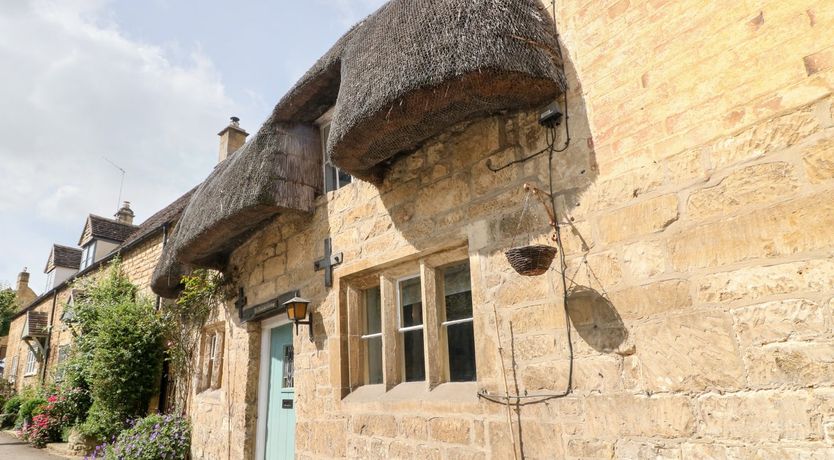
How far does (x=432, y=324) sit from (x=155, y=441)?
555 cm

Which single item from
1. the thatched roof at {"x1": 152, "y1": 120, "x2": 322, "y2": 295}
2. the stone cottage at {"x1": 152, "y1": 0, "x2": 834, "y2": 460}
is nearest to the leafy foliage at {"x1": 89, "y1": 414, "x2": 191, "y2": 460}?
the thatched roof at {"x1": 152, "y1": 120, "x2": 322, "y2": 295}

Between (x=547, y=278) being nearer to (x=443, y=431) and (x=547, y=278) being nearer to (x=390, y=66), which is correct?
(x=443, y=431)

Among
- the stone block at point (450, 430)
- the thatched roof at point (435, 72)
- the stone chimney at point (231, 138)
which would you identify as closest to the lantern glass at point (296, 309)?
the thatched roof at point (435, 72)

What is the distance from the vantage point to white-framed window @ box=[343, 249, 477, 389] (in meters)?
3.90

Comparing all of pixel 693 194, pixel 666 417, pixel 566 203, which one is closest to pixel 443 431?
pixel 666 417

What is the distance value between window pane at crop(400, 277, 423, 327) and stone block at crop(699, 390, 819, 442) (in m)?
2.29

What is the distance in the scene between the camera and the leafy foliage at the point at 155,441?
703 cm

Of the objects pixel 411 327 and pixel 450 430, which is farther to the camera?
pixel 411 327

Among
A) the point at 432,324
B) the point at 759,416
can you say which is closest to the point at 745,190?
the point at 759,416

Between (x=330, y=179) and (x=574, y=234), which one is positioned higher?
(x=330, y=179)

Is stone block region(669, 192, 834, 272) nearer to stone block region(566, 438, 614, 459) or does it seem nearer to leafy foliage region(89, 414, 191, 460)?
stone block region(566, 438, 614, 459)

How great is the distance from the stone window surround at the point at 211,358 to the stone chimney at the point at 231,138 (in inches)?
203

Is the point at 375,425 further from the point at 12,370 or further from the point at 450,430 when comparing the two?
the point at 12,370

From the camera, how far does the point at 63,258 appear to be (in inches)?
821
